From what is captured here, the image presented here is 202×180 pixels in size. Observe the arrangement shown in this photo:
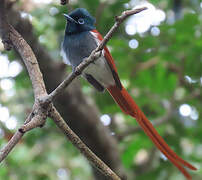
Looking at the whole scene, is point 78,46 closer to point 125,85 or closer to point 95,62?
point 95,62

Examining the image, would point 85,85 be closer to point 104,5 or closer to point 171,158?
point 104,5

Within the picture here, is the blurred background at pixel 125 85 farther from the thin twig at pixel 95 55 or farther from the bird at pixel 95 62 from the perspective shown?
the thin twig at pixel 95 55

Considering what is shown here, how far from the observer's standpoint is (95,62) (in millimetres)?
2146

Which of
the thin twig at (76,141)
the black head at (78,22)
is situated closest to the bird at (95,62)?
the black head at (78,22)

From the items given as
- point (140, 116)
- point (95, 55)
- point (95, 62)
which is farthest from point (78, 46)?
point (95, 55)

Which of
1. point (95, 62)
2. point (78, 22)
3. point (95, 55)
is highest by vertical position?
point (95, 55)

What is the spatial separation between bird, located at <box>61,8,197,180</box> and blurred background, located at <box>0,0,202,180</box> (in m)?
0.34

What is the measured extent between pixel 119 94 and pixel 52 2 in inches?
Result: 47.4

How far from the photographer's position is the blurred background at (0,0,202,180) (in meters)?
2.77

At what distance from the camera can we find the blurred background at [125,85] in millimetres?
2773

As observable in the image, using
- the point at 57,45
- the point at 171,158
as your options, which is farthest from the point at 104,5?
the point at 171,158

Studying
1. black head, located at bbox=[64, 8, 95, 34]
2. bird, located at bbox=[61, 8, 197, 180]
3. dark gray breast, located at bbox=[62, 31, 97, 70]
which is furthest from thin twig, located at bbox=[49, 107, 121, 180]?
black head, located at bbox=[64, 8, 95, 34]

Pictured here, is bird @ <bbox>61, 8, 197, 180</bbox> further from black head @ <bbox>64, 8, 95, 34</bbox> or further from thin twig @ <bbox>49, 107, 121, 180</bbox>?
thin twig @ <bbox>49, 107, 121, 180</bbox>

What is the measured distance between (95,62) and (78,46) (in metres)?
0.14
